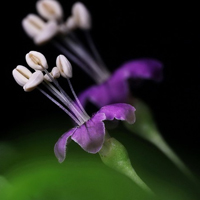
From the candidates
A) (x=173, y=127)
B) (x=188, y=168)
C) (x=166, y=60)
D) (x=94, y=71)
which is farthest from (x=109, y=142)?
(x=166, y=60)

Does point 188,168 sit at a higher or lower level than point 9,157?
lower

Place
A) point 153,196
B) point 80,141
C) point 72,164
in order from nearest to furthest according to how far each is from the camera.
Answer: point 153,196 → point 72,164 → point 80,141

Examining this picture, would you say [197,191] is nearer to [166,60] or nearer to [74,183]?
[74,183]

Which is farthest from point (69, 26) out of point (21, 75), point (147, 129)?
point (21, 75)

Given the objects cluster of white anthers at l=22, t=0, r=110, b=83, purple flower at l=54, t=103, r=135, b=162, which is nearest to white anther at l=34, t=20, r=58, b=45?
cluster of white anthers at l=22, t=0, r=110, b=83

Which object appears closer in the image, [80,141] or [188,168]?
[80,141]

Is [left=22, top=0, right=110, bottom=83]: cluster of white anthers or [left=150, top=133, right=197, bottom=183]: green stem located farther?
[left=22, top=0, right=110, bottom=83]: cluster of white anthers

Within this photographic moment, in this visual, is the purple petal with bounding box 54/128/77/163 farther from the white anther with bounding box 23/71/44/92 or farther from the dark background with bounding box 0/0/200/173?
the dark background with bounding box 0/0/200/173
